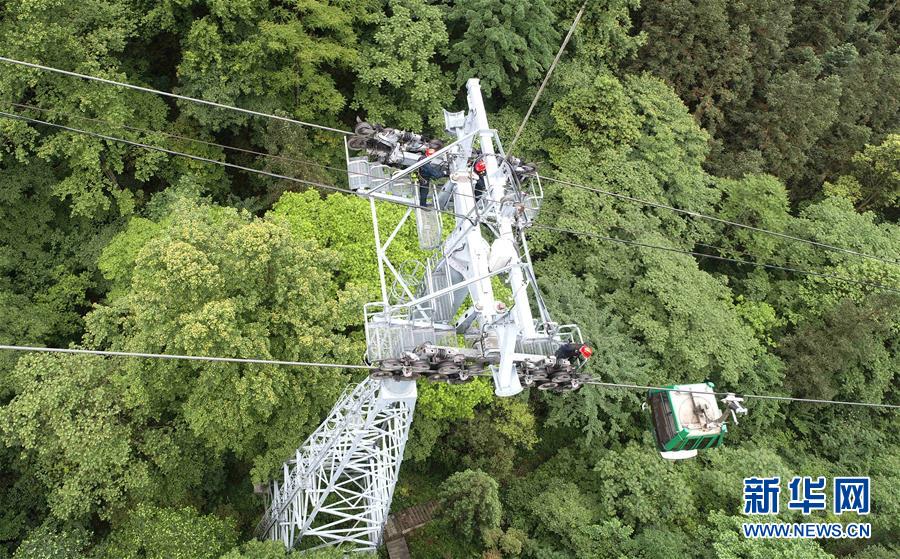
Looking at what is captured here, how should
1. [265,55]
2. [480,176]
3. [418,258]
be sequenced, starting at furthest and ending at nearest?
[265,55] → [418,258] → [480,176]

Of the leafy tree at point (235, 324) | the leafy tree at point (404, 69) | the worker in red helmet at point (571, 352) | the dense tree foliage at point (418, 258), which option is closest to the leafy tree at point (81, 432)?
the dense tree foliage at point (418, 258)

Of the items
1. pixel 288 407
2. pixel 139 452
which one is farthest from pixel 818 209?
pixel 139 452

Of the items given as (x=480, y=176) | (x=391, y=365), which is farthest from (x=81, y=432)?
(x=480, y=176)

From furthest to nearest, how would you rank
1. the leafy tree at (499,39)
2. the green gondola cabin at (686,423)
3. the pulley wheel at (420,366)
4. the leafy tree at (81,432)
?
1. the leafy tree at (499,39)
2. the green gondola cabin at (686,423)
3. the leafy tree at (81,432)
4. the pulley wheel at (420,366)

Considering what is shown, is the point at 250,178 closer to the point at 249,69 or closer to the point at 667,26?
the point at 249,69

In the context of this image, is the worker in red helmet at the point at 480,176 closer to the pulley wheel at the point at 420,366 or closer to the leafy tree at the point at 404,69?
the pulley wheel at the point at 420,366

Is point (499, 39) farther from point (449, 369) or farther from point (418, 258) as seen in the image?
point (449, 369)
